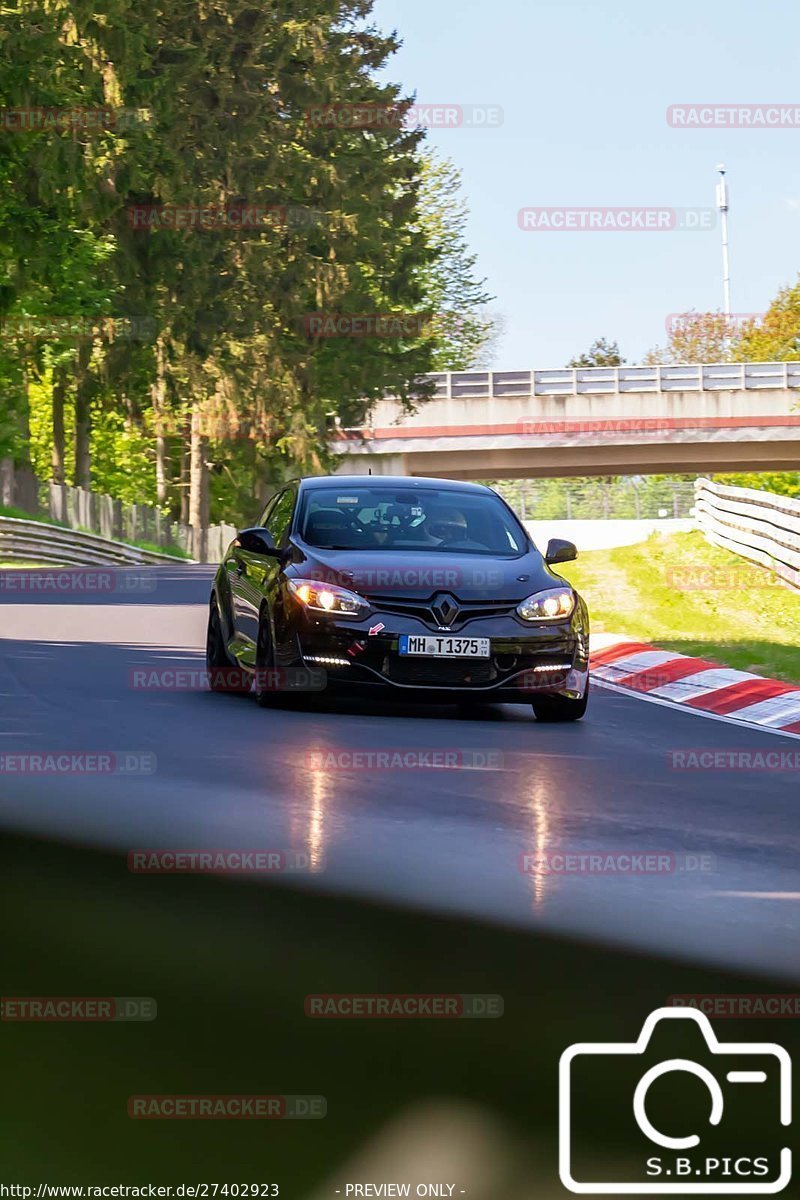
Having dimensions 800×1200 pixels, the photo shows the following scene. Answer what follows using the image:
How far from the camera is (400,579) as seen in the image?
43.6 feet

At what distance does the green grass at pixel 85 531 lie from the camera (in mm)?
58094

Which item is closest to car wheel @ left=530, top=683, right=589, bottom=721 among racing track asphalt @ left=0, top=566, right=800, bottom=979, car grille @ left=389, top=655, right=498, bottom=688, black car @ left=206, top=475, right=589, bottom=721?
black car @ left=206, top=475, right=589, bottom=721

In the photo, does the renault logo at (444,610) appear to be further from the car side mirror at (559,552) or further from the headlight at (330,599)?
the car side mirror at (559,552)

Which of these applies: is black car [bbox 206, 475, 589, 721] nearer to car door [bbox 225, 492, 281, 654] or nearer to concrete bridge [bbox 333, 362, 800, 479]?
car door [bbox 225, 492, 281, 654]

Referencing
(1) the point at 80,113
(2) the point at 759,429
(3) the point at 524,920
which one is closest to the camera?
(3) the point at 524,920

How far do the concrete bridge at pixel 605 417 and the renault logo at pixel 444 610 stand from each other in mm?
58934

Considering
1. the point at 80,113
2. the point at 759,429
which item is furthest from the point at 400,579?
the point at 759,429

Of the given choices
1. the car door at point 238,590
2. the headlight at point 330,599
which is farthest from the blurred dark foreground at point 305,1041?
the car door at point 238,590

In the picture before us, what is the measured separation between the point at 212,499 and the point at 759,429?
27309mm

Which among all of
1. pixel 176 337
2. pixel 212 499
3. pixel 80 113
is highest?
pixel 80 113

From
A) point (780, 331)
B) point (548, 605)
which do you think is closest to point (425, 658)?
point (548, 605)

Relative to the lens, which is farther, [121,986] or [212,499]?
[212,499]

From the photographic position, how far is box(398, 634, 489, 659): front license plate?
1300 cm

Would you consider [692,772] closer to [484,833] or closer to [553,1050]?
[484,833]
